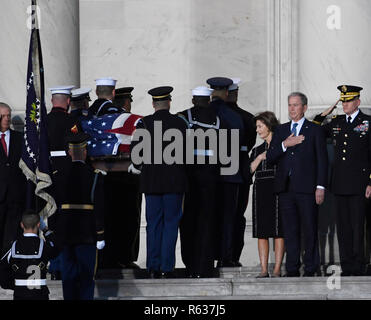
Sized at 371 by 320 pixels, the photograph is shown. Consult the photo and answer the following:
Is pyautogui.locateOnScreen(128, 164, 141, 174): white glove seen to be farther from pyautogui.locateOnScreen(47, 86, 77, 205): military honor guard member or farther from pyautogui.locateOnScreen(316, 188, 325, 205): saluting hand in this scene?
pyautogui.locateOnScreen(316, 188, 325, 205): saluting hand

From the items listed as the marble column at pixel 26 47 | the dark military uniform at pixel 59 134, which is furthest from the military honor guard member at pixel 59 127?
the marble column at pixel 26 47

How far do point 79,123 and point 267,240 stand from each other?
2.43 metres

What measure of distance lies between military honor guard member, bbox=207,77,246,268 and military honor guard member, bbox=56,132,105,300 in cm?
210

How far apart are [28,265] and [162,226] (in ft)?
8.17

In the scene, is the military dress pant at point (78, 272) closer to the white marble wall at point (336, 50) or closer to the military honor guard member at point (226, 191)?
the military honor guard member at point (226, 191)

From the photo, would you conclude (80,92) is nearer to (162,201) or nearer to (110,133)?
(110,133)

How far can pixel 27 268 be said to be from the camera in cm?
1514

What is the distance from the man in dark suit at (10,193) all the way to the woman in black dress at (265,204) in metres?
2.60

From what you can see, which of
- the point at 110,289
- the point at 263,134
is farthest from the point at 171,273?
the point at 263,134

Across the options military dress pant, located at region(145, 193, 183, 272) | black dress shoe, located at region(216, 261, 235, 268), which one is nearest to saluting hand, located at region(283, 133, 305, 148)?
military dress pant, located at region(145, 193, 183, 272)

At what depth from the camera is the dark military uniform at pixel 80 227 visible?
1611 centimetres

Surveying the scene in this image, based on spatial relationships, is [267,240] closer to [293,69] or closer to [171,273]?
[171,273]

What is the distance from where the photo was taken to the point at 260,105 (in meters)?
21.3

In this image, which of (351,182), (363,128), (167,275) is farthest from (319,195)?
(167,275)
